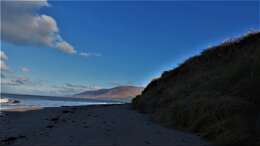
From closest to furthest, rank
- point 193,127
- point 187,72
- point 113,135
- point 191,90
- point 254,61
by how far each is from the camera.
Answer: point 113,135, point 193,127, point 254,61, point 191,90, point 187,72

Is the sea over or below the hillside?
over

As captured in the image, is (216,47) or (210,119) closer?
(210,119)

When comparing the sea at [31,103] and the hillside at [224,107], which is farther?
the sea at [31,103]

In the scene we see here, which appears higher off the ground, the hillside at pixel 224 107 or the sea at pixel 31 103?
the sea at pixel 31 103

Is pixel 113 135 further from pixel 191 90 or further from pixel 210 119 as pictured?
A: pixel 191 90

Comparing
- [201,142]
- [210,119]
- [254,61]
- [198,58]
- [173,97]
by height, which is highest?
[198,58]

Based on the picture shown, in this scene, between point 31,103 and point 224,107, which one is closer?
point 224,107

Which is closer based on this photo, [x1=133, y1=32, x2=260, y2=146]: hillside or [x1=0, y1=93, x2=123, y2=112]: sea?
[x1=133, y1=32, x2=260, y2=146]: hillside

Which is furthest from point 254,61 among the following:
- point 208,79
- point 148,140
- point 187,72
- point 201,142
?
point 187,72

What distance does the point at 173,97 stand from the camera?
44.0 ft

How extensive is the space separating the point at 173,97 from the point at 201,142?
6242 mm

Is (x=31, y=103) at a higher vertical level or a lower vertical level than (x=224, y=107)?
higher

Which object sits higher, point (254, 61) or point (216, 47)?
point (216, 47)

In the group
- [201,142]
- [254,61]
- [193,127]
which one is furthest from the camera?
[254,61]
